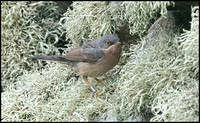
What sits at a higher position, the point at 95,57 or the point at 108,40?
the point at 108,40

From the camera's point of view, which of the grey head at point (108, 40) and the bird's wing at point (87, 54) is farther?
the bird's wing at point (87, 54)

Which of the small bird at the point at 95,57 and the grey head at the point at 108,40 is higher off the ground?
the grey head at the point at 108,40

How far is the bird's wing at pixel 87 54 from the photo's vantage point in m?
4.11

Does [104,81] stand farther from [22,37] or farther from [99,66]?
[22,37]

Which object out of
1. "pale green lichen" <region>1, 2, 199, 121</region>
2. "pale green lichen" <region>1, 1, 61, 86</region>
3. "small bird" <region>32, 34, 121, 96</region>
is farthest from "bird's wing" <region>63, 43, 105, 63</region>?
"pale green lichen" <region>1, 1, 61, 86</region>

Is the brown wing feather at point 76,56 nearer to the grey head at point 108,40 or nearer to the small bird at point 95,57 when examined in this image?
the small bird at point 95,57

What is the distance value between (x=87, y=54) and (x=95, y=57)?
150 mm

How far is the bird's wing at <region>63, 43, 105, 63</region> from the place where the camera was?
4.11 meters

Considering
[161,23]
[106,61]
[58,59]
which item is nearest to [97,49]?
[106,61]

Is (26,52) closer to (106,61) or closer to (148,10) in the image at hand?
(106,61)

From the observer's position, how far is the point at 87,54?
4207 millimetres

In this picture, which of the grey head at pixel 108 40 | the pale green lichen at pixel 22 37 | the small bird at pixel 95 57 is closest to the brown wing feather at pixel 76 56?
the small bird at pixel 95 57


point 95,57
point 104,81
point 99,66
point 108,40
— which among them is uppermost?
point 108,40

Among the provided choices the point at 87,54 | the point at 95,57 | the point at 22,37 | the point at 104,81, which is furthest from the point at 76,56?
the point at 22,37
